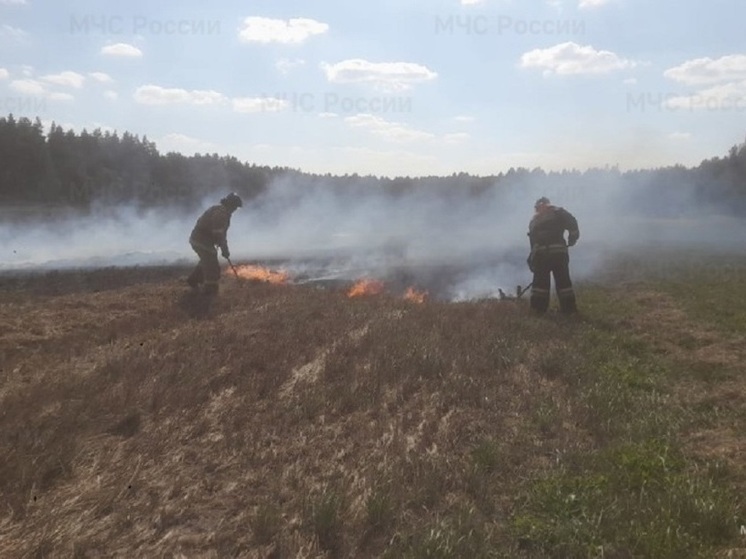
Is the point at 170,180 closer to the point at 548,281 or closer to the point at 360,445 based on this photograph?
the point at 548,281

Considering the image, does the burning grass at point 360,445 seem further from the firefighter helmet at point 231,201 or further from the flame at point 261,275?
the flame at point 261,275

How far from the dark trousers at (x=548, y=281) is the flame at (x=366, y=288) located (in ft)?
16.0

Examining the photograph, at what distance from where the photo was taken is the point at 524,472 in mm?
5258

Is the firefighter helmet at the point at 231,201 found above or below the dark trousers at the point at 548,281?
above

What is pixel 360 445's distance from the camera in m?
5.79

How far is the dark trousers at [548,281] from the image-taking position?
12.4m

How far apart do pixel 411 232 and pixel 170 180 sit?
1688 inches

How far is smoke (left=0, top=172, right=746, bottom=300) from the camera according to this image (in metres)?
22.5

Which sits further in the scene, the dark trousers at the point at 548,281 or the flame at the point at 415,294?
the flame at the point at 415,294

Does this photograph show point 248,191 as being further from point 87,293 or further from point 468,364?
point 468,364

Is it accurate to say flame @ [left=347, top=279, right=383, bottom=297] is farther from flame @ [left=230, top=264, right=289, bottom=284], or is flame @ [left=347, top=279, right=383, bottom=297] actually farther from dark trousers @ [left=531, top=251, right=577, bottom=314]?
dark trousers @ [left=531, top=251, right=577, bottom=314]

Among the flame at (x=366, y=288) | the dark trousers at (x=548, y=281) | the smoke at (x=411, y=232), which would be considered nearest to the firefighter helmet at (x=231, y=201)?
the flame at (x=366, y=288)

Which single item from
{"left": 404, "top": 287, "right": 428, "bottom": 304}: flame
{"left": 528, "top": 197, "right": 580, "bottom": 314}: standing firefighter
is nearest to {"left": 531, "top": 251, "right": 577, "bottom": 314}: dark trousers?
{"left": 528, "top": 197, "right": 580, "bottom": 314}: standing firefighter

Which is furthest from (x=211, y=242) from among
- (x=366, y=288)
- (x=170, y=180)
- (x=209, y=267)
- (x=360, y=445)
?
(x=170, y=180)
